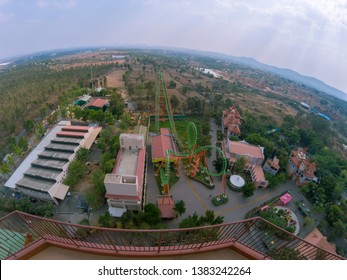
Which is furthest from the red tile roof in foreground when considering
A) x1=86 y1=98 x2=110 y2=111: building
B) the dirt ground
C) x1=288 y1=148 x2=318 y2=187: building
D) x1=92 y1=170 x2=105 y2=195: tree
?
x1=288 y1=148 x2=318 y2=187: building

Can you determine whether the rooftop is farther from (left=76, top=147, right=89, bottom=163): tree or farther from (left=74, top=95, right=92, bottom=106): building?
(left=74, top=95, right=92, bottom=106): building

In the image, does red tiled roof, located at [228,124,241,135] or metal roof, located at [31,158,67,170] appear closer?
metal roof, located at [31,158,67,170]

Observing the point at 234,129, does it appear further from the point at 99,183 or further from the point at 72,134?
the point at 72,134

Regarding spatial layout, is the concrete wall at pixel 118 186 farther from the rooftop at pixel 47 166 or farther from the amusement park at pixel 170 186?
the rooftop at pixel 47 166

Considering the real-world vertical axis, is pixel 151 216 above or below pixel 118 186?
below

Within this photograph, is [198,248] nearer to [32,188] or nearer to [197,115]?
[32,188]

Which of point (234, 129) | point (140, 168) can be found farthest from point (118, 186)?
point (234, 129)

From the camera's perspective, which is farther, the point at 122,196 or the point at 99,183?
the point at 99,183
